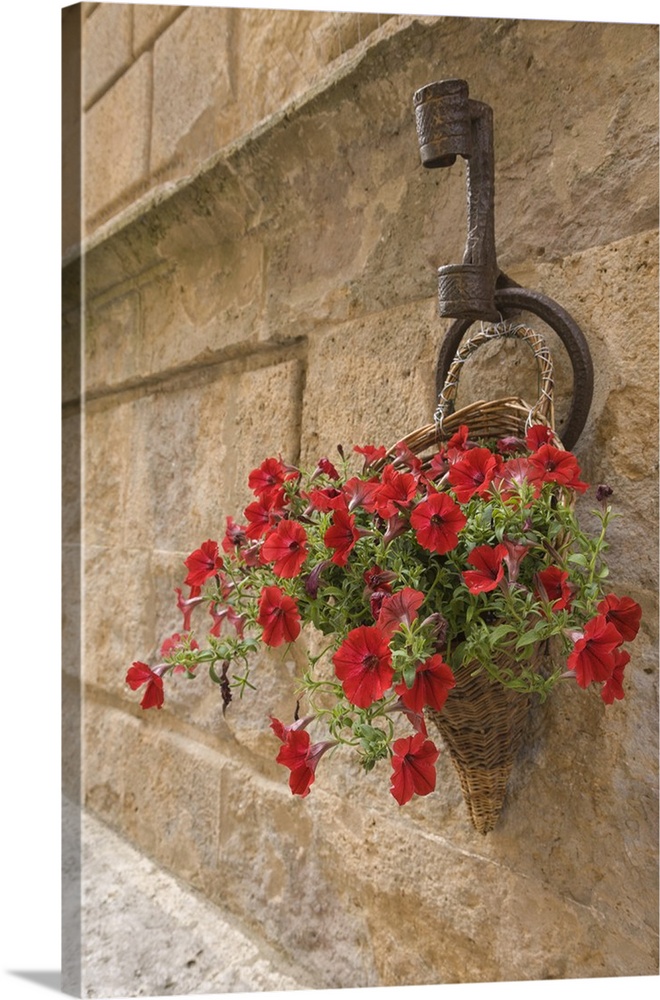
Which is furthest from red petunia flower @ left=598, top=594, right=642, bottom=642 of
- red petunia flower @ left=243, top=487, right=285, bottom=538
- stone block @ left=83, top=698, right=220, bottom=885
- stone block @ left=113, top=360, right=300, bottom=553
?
stone block @ left=83, top=698, right=220, bottom=885

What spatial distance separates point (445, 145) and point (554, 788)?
0.72 meters

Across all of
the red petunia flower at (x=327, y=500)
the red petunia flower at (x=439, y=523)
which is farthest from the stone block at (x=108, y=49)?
the red petunia flower at (x=439, y=523)

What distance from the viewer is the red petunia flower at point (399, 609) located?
840 mm

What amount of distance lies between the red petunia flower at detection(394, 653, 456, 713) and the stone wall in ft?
1.03

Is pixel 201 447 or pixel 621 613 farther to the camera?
pixel 201 447

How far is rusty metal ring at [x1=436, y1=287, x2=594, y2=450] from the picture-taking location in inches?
41.7

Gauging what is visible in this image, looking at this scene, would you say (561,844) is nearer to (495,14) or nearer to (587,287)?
(587,287)

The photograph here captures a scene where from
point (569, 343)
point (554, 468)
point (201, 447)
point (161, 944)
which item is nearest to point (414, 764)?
point (554, 468)

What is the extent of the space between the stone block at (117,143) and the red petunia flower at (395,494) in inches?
50.2

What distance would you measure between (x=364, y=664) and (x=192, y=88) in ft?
4.38

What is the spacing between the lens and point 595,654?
2.74 feet

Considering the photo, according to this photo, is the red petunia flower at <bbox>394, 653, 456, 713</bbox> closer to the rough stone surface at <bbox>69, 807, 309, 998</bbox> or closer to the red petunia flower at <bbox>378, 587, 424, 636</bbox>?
the red petunia flower at <bbox>378, 587, 424, 636</bbox>

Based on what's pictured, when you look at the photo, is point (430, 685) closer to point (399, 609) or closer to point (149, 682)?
point (399, 609)

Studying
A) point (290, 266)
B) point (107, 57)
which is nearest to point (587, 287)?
point (290, 266)
